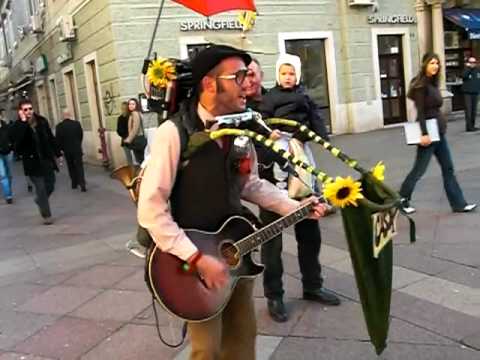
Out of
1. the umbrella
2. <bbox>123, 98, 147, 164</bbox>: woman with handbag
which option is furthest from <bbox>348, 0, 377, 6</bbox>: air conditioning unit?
the umbrella

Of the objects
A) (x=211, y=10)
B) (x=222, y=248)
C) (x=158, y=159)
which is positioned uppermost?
(x=211, y=10)

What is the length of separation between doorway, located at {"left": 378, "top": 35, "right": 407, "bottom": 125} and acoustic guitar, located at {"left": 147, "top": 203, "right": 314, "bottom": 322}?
1620 cm

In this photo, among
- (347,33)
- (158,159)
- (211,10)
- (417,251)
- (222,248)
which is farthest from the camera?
(347,33)

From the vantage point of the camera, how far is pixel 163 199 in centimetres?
235

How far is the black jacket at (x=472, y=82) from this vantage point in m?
13.8

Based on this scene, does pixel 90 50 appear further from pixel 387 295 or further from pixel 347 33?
pixel 387 295

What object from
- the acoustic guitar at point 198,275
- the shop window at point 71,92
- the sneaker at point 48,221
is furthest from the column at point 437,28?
the acoustic guitar at point 198,275

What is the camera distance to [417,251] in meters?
5.21

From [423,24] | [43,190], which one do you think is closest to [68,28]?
[43,190]

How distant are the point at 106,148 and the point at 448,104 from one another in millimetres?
10363

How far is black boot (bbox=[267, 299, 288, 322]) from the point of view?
3965mm

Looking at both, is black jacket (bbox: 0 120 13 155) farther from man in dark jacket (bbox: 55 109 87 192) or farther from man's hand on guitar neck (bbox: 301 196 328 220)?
man's hand on guitar neck (bbox: 301 196 328 220)

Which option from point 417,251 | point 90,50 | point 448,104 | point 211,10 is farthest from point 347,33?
point 211,10

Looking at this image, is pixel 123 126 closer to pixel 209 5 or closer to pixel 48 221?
pixel 48 221
